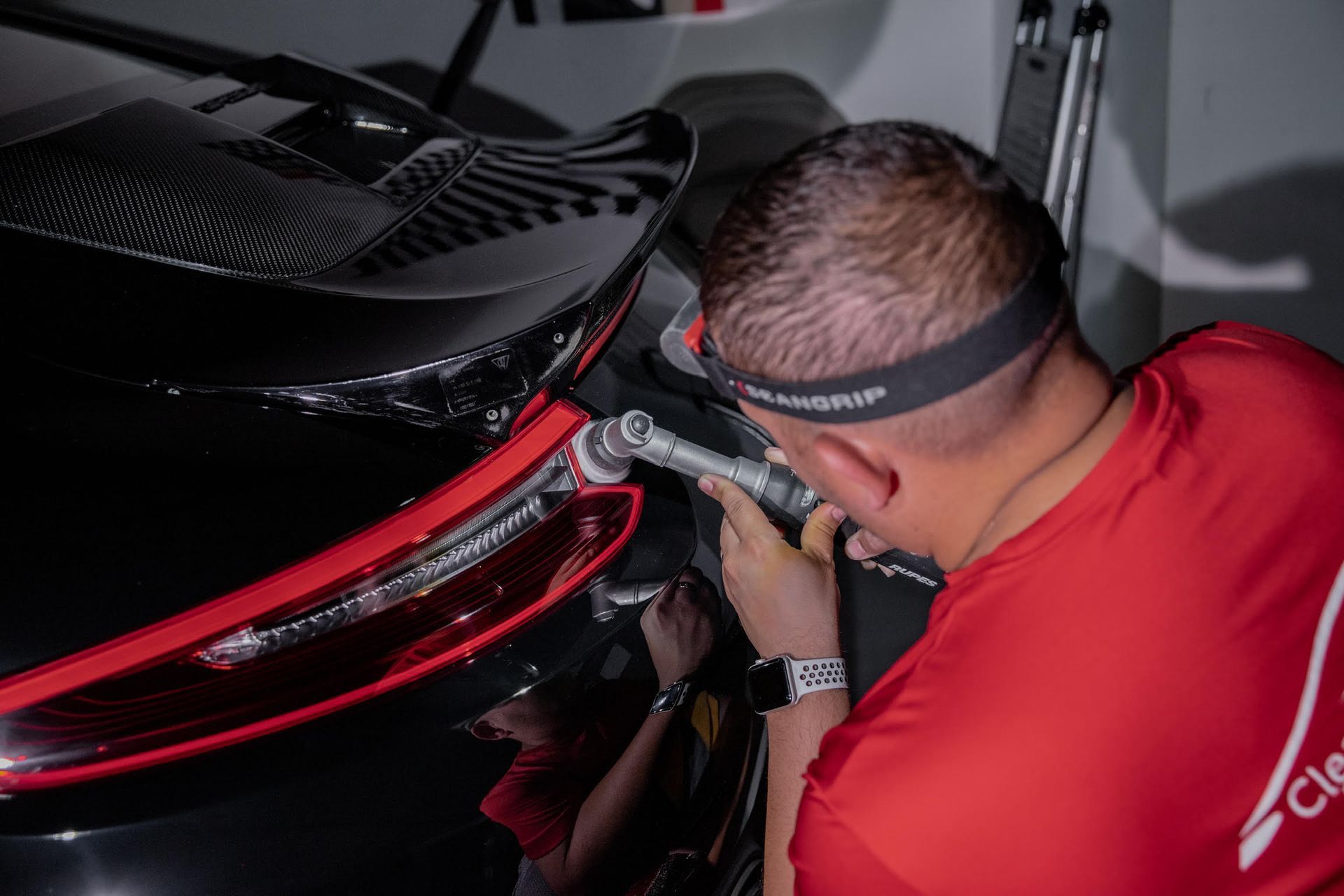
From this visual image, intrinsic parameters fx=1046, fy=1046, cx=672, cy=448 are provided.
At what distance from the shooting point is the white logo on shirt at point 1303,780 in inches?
36.0

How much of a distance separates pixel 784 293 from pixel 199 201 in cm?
82

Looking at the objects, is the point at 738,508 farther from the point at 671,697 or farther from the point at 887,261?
the point at 887,261

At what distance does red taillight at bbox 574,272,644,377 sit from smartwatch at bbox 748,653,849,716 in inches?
17.1

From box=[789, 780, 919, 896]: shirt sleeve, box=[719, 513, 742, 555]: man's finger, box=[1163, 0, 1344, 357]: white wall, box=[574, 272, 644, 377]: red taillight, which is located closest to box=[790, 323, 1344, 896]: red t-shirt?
box=[789, 780, 919, 896]: shirt sleeve

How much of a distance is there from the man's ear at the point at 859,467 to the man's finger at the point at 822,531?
371 millimetres

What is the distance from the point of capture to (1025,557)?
0.92 m

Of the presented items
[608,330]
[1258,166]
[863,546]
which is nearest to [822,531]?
[863,546]

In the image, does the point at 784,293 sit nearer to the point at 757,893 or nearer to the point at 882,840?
the point at 882,840

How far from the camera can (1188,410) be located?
1.04 metres

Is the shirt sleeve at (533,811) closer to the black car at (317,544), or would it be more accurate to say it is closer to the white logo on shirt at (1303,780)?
the black car at (317,544)

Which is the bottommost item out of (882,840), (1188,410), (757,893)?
(757,893)

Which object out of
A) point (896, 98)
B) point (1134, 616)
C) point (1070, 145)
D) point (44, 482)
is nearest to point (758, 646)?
point (1134, 616)

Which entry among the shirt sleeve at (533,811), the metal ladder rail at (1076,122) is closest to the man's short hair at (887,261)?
the shirt sleeve at (533,811)

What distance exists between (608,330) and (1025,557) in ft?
2.09
